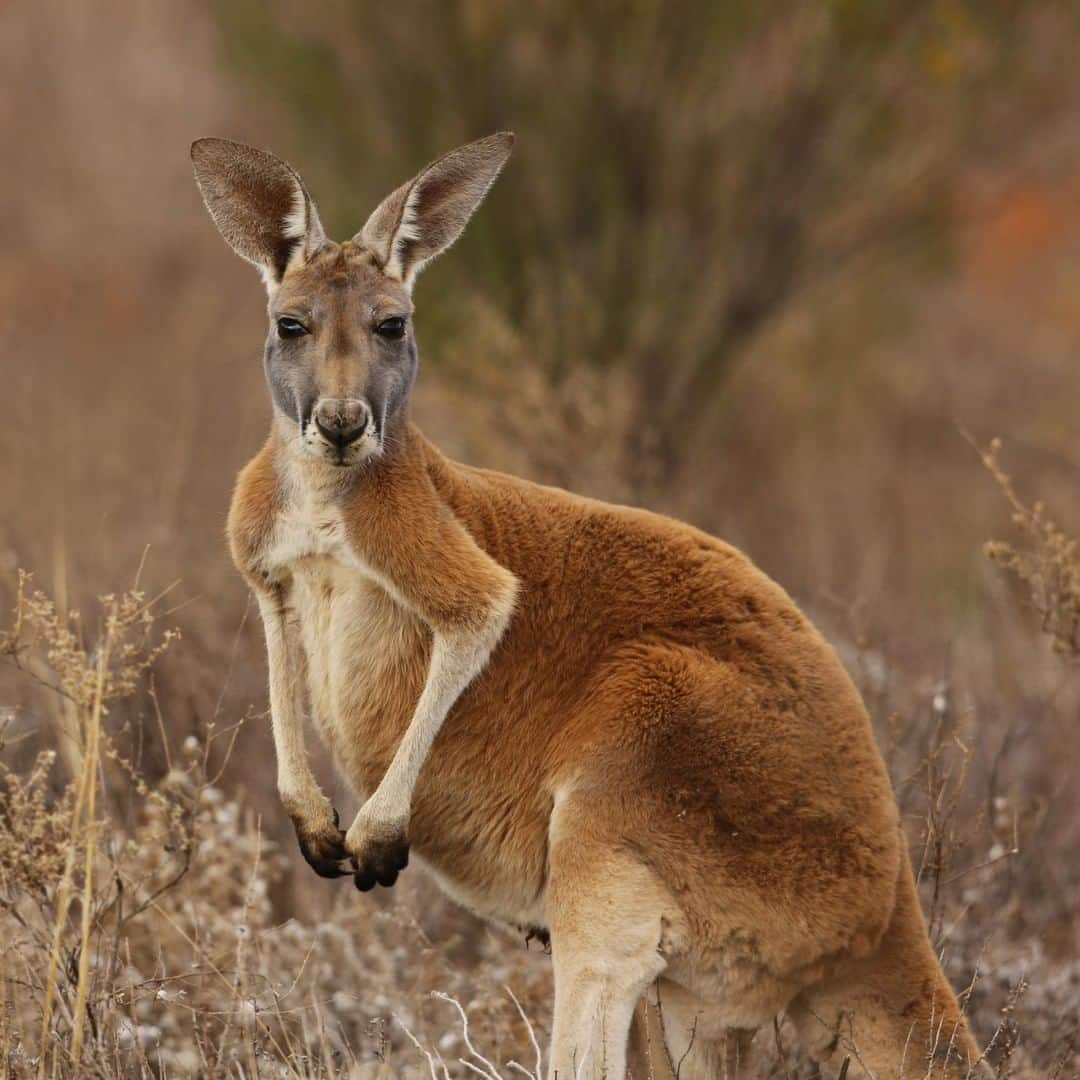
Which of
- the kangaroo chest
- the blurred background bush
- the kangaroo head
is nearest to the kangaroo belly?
the kangaroo chest

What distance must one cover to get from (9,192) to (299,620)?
14.6m

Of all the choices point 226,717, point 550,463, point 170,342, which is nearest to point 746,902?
point 226,717

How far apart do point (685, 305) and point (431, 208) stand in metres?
6.83

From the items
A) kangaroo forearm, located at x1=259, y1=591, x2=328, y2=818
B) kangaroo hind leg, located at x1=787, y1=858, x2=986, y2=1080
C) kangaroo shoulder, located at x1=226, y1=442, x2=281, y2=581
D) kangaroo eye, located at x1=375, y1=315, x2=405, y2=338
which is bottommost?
kangaroo hind leg, located at x1=787, y1=858, x2=986, y2=1080

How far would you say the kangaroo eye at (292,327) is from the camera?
357cm

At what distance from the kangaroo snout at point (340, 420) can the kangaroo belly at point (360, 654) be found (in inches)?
13.8

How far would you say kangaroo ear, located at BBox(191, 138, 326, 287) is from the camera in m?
3.66

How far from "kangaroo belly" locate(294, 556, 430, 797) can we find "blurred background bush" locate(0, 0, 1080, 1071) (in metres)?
2.81

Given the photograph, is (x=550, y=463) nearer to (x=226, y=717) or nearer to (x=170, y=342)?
(x=226, y=717)

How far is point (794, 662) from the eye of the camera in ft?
11.8

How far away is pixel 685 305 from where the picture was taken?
34.4ft

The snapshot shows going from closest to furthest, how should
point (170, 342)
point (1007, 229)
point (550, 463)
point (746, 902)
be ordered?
point (746, 902)
point (550, 463)
point (170, 342)
point (1007, 229)

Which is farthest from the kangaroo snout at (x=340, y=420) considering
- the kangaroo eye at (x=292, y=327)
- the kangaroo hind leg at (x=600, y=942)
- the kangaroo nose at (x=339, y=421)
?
the kangaroo hind leg at (x=600, y=942)

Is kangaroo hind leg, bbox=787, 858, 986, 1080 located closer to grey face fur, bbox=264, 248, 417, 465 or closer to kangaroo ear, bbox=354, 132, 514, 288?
grey face fur, bbox=264, 248, 417, 465
